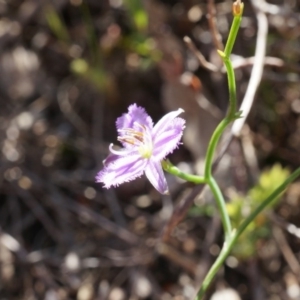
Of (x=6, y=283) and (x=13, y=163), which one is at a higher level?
(x=13, y=163)

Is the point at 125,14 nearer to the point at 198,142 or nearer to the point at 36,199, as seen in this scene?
the point at 198,142

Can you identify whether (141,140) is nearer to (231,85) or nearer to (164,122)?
(164,122)

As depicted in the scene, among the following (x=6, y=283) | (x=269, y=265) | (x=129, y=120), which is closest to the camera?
(x=129, y=120)

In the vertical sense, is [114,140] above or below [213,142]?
below

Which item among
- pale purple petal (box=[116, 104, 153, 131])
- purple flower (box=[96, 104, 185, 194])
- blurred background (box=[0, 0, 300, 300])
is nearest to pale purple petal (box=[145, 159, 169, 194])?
purple flower (box=[96, 104, 185, 194])

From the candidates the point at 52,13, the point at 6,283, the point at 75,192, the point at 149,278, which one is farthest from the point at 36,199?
the point at 52,13

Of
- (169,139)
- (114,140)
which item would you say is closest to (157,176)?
(169,139)
